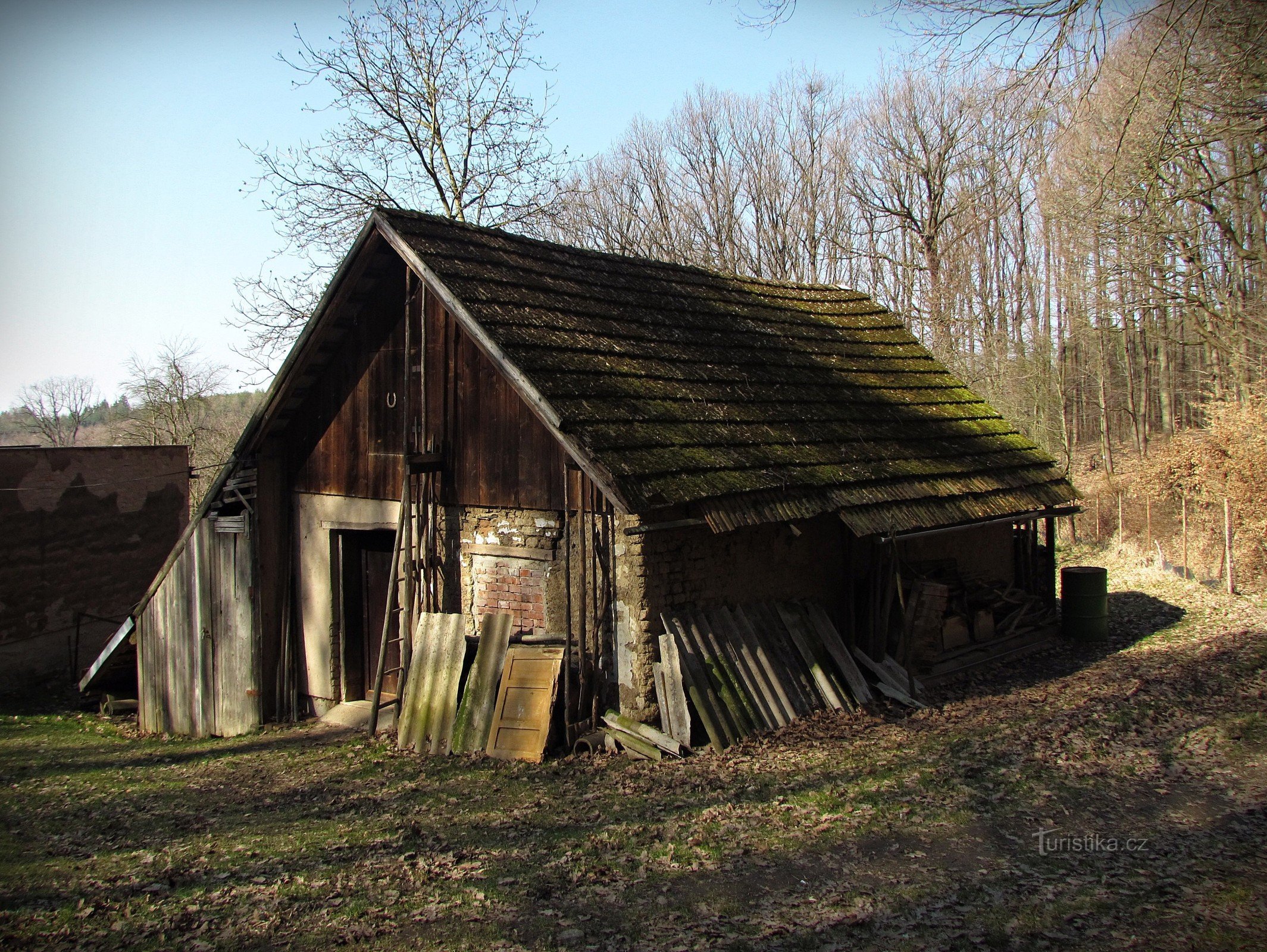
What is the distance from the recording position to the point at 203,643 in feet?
39.9

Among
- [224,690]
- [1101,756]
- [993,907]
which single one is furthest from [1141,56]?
[224,690]

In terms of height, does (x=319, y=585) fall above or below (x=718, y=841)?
above

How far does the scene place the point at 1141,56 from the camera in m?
15.7

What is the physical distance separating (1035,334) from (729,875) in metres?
31.6

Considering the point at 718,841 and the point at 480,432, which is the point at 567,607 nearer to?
the point at 480,432

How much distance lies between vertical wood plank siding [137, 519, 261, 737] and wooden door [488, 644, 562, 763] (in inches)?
173

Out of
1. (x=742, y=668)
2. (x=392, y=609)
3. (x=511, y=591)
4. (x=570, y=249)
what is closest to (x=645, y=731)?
(x=742, y=668)

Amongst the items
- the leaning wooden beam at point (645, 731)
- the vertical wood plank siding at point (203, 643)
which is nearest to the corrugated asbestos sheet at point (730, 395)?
the leaning wooden beam at point (645, 731)

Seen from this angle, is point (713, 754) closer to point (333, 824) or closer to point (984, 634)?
point (333, 824)

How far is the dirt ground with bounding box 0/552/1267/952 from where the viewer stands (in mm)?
5270

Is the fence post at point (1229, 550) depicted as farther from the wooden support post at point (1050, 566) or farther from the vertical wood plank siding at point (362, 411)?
the vertical wood plank siding at point (362, 411)

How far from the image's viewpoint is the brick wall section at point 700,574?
8391 mm

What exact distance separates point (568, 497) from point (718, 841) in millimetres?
3555

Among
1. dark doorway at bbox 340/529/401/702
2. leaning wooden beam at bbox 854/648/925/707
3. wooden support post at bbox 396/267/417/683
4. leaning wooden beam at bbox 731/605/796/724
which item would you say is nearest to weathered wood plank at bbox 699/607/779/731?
leaning wooden beam at bbox 731/605/796/724
